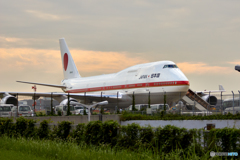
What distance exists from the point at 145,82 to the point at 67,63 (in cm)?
2605

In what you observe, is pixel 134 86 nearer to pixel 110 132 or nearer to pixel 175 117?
pixel 175 117

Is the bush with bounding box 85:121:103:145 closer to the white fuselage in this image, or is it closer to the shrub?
the shrub

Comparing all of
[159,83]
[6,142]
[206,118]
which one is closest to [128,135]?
[6,142]

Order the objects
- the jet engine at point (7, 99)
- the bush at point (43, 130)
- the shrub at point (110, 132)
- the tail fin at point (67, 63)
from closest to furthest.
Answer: the shrub at point (110, 132), the bush at point (43, 130), the jet engine at point (7, 99), the tail fin at point (67, 63)

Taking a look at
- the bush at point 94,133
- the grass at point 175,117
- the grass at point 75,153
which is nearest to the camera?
the grass at point 75,153

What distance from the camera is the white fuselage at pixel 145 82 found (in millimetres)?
33938

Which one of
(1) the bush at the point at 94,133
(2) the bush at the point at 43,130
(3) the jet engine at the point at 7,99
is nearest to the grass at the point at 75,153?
(1) the bush at the point at 94,133

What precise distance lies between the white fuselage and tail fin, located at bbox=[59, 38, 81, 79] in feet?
43.7

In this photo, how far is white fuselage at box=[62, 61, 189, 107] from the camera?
3394 cm

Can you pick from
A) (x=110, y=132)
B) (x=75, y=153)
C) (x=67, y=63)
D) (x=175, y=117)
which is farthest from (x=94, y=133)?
(x=67, y=63)

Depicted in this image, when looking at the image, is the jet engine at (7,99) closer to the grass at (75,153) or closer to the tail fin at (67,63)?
the tail fin at (67,63)

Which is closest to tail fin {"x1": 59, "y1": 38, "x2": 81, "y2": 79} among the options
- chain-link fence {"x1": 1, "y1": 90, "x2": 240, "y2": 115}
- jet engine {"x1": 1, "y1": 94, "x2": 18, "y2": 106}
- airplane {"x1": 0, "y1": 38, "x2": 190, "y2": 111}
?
airplane {"x1": 0, "y1": 38, "x2": 190, "y2": 111}

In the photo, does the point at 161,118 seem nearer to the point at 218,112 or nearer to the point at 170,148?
the point at 218,112

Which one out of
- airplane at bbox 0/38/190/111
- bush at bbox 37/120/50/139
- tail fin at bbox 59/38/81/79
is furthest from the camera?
tail fin at bbox 59/38/81/79
